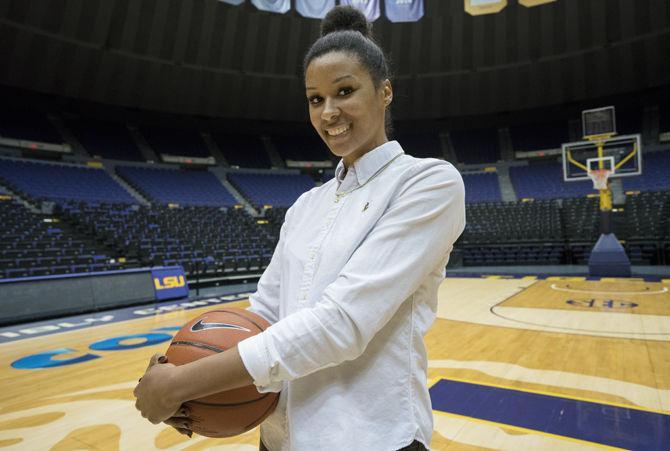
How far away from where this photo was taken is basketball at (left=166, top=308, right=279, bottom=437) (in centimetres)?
88

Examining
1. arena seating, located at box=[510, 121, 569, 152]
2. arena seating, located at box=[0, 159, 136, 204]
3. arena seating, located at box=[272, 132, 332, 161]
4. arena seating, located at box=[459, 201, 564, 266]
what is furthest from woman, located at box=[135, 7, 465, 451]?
arena seating, located at box=[510, 121, 569, 152]

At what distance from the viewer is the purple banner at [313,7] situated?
45.8 feet

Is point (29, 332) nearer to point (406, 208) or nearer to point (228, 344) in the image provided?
point (228, 344)

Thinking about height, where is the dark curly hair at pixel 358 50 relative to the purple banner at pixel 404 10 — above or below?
below

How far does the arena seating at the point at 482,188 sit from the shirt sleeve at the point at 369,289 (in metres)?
16.6

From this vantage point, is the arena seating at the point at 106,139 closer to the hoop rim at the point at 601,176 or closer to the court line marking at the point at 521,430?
the hoop rim at the point at 601,176

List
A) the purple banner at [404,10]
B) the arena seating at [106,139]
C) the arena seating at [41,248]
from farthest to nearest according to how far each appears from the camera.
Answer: the arena seating at [106,139] → the purple banner at [404,10] → the arena seating at [41,248]

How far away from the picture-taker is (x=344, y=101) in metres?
0.89

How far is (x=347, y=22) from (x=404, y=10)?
15118 millimetres

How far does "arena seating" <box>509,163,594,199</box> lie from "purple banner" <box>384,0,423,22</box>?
7.90 m

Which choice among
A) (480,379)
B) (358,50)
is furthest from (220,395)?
(480,379)

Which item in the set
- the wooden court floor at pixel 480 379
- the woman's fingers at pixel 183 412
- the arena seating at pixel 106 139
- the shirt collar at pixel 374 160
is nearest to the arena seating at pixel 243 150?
the arena seating at pixel 106 139

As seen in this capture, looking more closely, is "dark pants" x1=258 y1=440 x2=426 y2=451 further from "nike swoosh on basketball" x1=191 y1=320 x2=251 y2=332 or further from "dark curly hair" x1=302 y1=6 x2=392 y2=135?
"dark curly hair" x1=302 y1=6 x2=392 y2=135

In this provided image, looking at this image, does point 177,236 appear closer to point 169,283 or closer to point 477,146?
point 169,283
